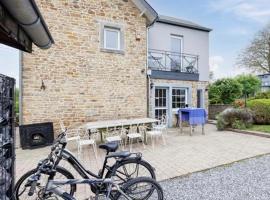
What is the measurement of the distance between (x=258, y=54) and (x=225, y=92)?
37.1 ft

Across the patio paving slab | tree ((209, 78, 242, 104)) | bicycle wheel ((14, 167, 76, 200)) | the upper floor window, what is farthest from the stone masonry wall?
tree ((209, 78, 242, 104))

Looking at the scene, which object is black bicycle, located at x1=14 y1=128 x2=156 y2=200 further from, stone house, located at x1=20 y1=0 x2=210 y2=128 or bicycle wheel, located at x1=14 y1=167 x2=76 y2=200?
stone house, located at x1=20 y1=0 x2=210 y2=128

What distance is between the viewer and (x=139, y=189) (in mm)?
3672

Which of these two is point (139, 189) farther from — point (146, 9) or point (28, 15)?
point (146, 9)

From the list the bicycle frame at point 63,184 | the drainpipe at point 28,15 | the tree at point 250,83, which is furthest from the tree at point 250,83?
the drainpipe at point 28,15

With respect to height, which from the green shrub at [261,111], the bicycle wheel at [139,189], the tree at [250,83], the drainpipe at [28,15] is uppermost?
the tree at [250,83]

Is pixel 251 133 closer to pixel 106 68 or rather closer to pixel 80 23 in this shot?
pixel 106 68

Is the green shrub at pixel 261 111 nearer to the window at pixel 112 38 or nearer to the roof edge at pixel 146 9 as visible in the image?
the roof edge at pixel 146 9

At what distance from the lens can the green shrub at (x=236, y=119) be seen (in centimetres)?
1184

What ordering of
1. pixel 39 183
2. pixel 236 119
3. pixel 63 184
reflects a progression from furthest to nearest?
pixel 236 119 < pixel 39 183 < pixel 63 184

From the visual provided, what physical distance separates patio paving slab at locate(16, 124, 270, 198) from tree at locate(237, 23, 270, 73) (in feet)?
62.4

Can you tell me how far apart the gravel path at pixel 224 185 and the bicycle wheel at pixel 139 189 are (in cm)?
63

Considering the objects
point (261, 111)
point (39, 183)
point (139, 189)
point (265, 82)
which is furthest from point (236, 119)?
point (265, 82)

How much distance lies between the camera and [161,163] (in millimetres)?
6320
